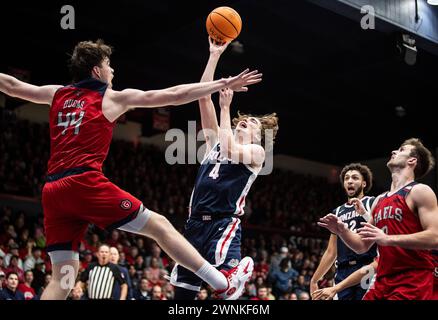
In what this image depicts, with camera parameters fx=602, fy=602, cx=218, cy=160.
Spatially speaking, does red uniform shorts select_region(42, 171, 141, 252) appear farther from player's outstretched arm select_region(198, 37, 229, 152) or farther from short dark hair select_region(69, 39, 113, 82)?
player's outstretched arm select_region(198, 37, 229, 152)

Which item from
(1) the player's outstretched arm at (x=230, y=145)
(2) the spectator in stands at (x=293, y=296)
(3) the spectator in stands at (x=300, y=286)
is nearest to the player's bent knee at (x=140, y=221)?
(1) the player's outstretched arm at (x=230, y=145)

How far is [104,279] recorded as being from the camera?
8.75m

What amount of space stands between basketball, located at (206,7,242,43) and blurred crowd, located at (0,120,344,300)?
194 inches

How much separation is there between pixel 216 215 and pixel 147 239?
380 inches

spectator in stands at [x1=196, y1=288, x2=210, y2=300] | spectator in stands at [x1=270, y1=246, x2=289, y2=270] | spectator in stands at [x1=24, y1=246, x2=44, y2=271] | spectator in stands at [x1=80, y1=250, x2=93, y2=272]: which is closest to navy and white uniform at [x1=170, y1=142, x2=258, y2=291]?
spectator in stands at [x1=80, y1=250, x2=93, y2=272]

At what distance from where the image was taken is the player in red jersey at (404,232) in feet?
12.8

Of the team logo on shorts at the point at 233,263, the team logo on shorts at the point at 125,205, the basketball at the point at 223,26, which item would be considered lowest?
the team logo on shorts at the point at 233,263

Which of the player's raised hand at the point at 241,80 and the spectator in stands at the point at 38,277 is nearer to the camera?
the player's raised hand at the point at 241,80

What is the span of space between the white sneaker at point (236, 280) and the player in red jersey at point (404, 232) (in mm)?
747

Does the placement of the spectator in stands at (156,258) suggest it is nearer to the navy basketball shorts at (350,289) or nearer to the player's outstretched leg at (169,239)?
the navy basketball shorts at (350,289)

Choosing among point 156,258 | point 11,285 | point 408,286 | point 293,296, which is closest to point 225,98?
point 408,286

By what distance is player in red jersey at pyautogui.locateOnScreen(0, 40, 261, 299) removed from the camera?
13.0 ft

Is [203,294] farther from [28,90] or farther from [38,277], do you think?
[28,90]
